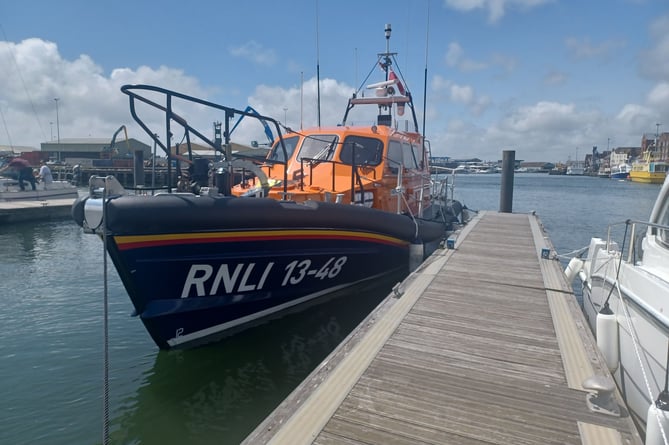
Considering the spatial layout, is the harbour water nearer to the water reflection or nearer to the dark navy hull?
the water reflection

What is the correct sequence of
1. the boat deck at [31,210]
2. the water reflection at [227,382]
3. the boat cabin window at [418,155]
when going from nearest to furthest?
the water reflection at [227,382] → the boat cabin window at [418,155] → the boat deck at [31,210]

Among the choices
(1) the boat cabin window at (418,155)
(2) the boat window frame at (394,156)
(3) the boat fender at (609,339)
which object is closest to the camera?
(3) the boat fender at (609,339)

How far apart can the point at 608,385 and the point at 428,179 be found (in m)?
7.50

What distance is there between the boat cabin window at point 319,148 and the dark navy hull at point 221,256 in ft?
5.52

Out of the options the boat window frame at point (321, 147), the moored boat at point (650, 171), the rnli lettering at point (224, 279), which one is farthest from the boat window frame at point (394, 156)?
the moored boat at point (650, 171)

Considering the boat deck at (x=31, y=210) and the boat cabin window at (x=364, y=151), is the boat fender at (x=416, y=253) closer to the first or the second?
the boat cabin window at (x=364, y=151)

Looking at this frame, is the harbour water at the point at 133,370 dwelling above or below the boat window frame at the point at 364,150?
below

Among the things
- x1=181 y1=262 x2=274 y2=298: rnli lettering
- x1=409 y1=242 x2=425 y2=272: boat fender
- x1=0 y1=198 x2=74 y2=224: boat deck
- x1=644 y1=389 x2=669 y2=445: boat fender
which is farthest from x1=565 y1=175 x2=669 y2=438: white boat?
x1=0 y1=198 x2=74 y2=224: boat deck

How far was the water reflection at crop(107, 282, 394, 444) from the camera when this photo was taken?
12.4ft

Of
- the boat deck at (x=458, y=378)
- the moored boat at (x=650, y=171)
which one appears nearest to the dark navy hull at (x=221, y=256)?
the boat deck at (x=458, y=378)

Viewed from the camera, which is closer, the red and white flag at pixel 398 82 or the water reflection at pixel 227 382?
the water reflection at pixel 227 382

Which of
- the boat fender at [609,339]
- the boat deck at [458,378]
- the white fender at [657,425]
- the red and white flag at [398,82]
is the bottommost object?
the boat fender at [609,339]

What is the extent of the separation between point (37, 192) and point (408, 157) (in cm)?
1655

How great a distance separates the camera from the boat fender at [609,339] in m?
4.12
